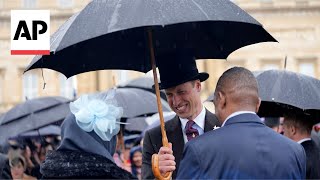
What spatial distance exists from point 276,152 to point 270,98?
246 cm

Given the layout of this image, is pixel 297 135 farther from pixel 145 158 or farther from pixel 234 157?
pixel 234 157

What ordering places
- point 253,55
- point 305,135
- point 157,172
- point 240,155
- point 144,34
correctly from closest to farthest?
point 240,155
point 157,172
point 144,34
point 305,135
point 253,55

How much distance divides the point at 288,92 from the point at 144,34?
67.7 inches

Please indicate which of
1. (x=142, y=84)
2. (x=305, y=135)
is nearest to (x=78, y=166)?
(x=305, y=135)

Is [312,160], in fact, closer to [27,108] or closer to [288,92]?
[288,92]

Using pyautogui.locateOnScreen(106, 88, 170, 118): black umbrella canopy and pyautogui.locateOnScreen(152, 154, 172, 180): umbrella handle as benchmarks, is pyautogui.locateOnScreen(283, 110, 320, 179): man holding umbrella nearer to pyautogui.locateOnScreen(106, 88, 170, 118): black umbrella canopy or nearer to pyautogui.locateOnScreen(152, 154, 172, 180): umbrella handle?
pyautogui.locateOnScreen(152, 154, 172, 180): umbrella handle

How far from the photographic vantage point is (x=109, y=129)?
4750mm

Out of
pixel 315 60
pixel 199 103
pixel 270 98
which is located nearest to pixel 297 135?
pixel 270 98

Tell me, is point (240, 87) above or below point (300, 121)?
above

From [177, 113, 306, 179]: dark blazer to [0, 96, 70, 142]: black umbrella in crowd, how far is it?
4.93 m

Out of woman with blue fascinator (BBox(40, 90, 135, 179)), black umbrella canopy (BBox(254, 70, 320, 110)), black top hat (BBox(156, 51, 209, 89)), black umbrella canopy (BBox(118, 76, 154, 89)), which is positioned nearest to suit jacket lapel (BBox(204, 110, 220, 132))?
black top hat (BBox(156, 51, 209, 89))

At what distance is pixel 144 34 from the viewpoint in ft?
16.7

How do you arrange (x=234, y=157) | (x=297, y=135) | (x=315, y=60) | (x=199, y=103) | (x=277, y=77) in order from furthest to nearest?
(x=315, y=60), (x=277, y=77), (x=297, y=135), (x=199, y=103), (x=234, y=157)

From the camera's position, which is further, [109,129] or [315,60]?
[315,60]
